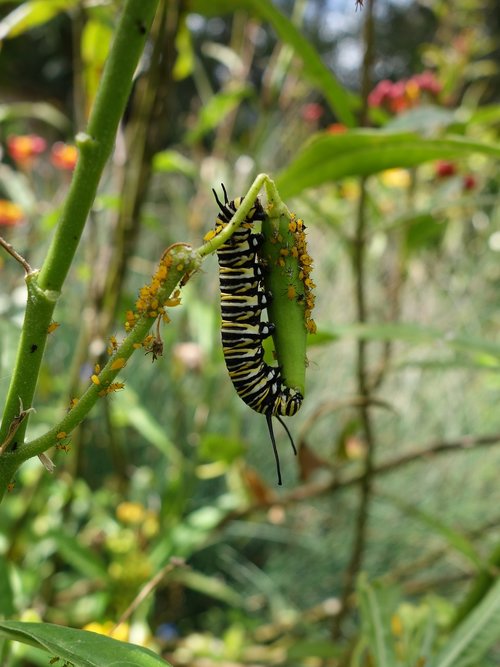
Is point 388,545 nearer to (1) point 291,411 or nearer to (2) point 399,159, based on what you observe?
(2) point 399,159

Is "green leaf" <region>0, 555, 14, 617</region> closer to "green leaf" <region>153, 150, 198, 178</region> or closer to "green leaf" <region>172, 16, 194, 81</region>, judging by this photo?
"green leaf" <region>153, 150, 198, 178</region>

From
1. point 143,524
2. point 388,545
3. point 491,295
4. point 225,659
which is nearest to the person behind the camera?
point 225,659

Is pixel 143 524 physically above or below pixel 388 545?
below

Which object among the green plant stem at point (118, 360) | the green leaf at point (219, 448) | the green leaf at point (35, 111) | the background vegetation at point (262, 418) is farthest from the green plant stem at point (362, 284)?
the green leaf at point (35, 111)

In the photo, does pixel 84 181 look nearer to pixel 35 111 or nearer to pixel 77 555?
pixel 77 555

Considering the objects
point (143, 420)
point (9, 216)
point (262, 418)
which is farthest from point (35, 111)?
point (262, 418)

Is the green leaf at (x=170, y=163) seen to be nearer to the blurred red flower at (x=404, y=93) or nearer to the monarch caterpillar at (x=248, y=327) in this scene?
the blurred red flower at (x=404, y=93)

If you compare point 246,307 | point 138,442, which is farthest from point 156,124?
point 138,442
